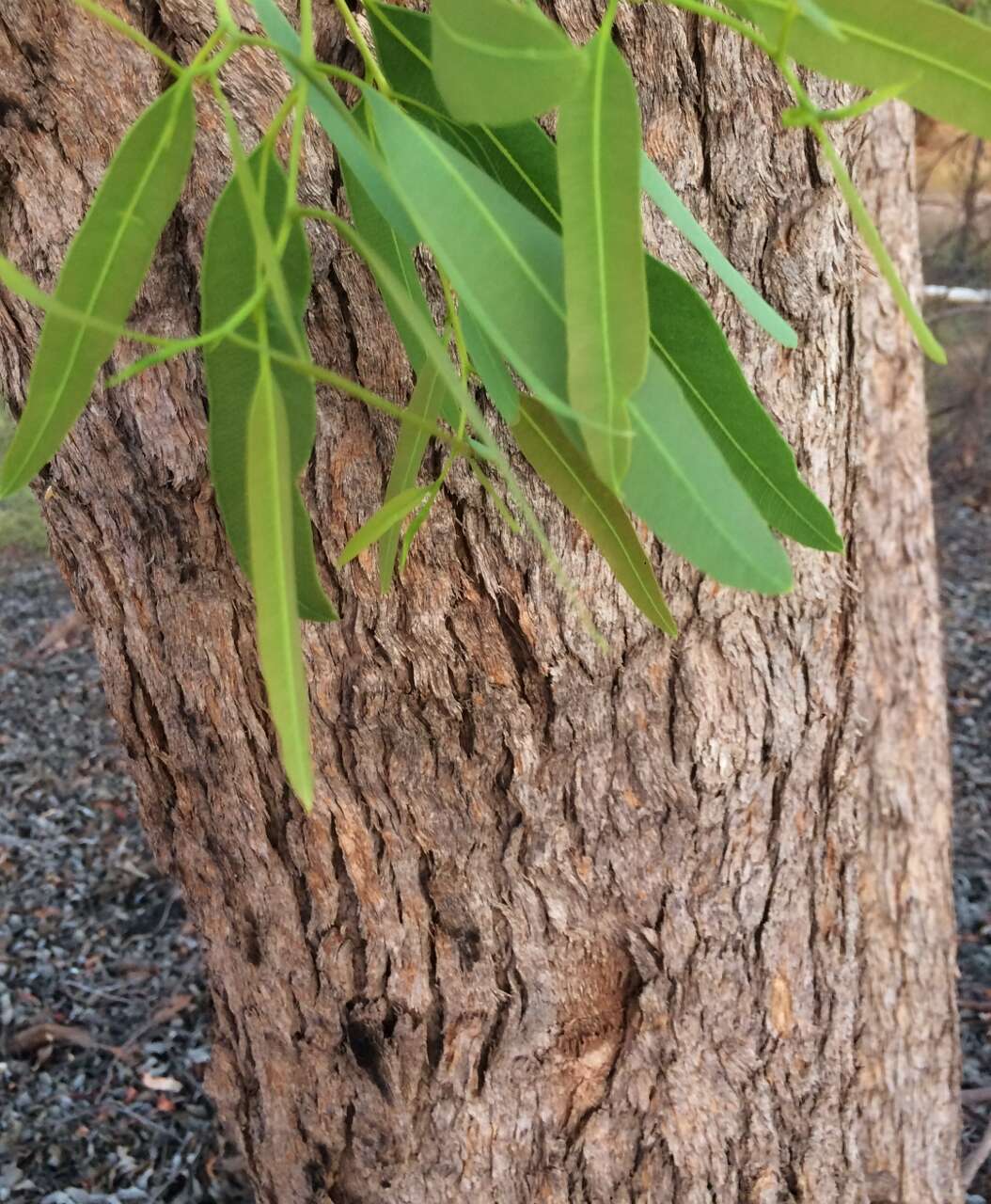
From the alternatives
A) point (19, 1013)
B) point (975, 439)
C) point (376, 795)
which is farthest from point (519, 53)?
point (975, 439)

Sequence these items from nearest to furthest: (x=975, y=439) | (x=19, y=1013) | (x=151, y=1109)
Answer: (x=151, y=1109)
(x=19, y=1013)
(x=975, y=439)

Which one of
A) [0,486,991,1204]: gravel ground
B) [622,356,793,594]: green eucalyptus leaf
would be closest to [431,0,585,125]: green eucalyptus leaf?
[622,356,793,594]: green eucalyptus leaf

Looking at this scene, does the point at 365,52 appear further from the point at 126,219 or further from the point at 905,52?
the point at 905,52

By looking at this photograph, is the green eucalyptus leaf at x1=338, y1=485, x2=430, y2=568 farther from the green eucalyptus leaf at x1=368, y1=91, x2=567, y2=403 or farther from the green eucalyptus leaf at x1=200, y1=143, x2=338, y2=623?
the green eucalyptus leaf at x1=368, y1=91, x2=567, y2=403

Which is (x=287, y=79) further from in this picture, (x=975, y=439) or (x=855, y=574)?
(x=975, y=439)

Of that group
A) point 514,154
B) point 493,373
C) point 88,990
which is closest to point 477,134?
point 514,154

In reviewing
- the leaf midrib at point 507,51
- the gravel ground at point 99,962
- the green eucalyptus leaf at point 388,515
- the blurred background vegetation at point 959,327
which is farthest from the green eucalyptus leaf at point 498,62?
the blurred background vegetation at point 959,327
